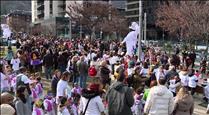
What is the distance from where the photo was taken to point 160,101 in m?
9.42

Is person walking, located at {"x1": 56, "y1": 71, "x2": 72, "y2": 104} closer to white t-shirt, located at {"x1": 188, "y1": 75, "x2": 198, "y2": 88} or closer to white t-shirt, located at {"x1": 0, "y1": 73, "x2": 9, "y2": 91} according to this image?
white t-shirt, located at {"x1": 0, "y1": 73, "x2": 9, "y2": 91}

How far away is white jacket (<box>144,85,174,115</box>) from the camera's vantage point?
Result: 371 inches

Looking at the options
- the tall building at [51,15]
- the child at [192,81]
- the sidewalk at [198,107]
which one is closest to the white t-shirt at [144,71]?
the child at [192,81]

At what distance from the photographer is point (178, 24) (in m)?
49.6

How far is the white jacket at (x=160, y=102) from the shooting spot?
9414 millimetres

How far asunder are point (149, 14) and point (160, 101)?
105 meters

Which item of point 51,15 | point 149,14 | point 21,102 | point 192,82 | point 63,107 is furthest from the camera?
point 51,15

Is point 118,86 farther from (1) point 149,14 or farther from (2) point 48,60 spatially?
(1) point 149,14

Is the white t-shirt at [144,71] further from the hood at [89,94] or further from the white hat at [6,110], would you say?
the white hat at [6,110]

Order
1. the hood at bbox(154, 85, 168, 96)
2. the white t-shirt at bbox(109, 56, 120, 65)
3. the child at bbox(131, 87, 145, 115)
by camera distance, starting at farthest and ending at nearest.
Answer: the white t-shirt at bbox(109, 56, 120, 65) < the child at bbox(131, 87, 145, 115) < the hood at bbox(154, 85, 168, 96)

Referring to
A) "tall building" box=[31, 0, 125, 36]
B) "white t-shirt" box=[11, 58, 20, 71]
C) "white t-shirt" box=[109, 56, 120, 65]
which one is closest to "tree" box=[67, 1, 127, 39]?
"tall building" box=[31, 0, 125, 36]

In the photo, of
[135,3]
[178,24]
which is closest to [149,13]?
[135,3]

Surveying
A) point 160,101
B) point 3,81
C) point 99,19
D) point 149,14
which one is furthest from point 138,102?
point 149,14

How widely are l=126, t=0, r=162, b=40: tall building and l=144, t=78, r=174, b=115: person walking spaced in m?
98.5
